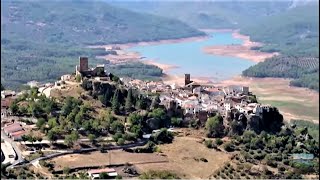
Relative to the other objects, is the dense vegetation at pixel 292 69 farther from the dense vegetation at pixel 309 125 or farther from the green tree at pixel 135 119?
the green tree at pixel 135 119

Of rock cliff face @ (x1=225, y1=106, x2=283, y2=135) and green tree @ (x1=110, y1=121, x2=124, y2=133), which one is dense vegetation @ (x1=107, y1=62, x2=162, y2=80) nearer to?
rock cliff face @ (x1=225, y1=106, x2=283, y2=135)

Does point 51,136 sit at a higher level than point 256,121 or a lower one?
lower

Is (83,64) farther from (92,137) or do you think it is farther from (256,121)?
(256,121)

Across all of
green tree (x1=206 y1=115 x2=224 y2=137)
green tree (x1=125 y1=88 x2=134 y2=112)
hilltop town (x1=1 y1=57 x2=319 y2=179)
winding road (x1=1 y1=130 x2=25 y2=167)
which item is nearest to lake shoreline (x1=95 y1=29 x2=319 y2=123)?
hilltop town (x1=1 y1=57 x2=319 y2=179)

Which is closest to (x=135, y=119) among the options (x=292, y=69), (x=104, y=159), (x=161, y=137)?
(x=161, y=137)

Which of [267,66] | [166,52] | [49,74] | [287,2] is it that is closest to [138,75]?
[49,74]

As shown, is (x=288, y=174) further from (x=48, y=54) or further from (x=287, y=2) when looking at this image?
(x=287, y=2)
